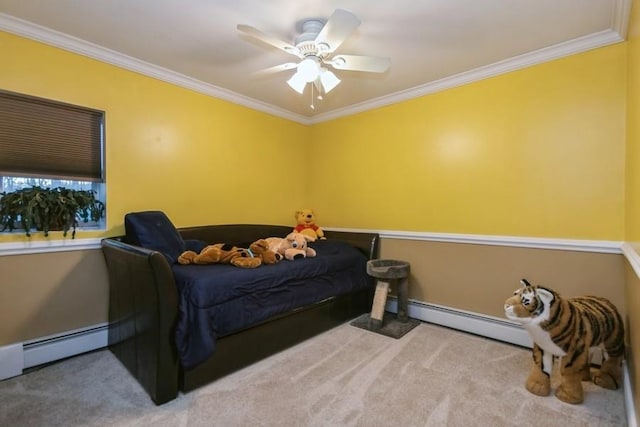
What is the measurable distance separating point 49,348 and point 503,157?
3.72 meters

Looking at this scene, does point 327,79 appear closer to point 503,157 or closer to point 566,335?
point 503,157

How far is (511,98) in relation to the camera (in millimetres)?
2521

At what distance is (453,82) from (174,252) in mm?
2805

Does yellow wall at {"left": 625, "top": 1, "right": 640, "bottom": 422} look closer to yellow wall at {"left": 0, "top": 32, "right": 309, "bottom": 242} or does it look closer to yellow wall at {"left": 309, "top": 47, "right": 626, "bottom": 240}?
yellow wall at {"left": 309, "top": 47, "right": 626, "bottom": 240}

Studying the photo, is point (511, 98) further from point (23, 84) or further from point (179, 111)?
point (23, 84)

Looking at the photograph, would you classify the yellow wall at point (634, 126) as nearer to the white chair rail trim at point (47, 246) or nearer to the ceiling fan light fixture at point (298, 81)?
the ceiling fan light fixture at point (298, 81)

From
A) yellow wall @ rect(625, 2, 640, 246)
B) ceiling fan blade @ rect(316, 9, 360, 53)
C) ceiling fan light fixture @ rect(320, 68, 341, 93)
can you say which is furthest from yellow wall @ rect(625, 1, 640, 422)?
ceiling fan light fixture @ rect(320, 68, 341, 93)

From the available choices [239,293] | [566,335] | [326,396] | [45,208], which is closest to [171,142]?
[45,208]

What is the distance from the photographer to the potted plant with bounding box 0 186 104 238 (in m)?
1.95

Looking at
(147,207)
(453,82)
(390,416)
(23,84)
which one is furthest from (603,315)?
Answer: (23,84)

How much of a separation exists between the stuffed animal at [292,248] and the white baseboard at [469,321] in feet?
3.80

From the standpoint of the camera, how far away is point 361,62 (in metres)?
2.03

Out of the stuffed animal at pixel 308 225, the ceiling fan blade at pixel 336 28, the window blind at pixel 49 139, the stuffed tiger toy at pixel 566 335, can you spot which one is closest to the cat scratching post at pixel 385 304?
the stuffed animal at pixel 308 225

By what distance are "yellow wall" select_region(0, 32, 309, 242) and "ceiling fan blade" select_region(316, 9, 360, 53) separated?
1636 mm
